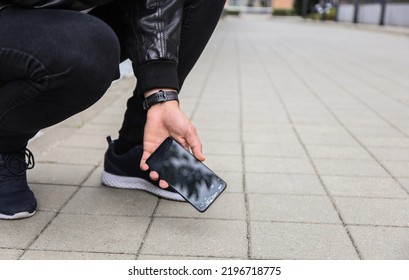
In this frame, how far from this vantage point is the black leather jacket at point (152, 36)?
1730 mm

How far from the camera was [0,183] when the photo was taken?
2006 millimetres

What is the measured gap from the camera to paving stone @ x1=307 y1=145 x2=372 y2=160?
9.95 feet

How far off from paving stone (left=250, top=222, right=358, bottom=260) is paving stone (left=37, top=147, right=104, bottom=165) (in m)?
1.13

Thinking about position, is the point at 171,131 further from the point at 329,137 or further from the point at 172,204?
the point at 329,137

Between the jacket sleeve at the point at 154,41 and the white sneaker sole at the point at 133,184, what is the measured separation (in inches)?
24.1

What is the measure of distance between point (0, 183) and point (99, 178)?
59 cm

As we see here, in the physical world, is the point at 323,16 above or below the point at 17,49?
below

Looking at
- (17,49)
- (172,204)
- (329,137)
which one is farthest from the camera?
(329,137)

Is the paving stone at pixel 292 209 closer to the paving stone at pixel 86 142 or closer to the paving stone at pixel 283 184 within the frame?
the paving stone at pixel 283 184

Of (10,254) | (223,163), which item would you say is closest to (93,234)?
(10,254)

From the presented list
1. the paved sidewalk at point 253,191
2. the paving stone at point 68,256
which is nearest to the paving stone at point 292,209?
the paved sidewalk at point 253,191

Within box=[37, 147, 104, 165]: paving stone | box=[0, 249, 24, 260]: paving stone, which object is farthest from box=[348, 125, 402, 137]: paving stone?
box=[0, 249, 24, 260]: paving stone

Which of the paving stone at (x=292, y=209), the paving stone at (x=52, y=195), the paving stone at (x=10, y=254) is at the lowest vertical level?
the paving stone at (x=292, y=209)
